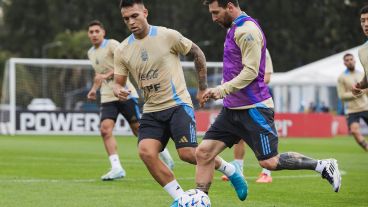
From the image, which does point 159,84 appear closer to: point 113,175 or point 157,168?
point 157,168

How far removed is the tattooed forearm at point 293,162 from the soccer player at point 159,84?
101cm

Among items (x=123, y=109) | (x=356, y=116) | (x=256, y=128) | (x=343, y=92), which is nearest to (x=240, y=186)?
(x=256, y=128)

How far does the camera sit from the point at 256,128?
9406 millimetres

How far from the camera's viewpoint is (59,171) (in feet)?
53.0

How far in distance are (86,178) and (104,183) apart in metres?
1.13

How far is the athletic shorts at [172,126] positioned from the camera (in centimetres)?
973

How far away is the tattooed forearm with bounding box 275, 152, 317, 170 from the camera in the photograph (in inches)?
373

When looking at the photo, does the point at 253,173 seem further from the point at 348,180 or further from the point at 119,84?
the point at 119,84

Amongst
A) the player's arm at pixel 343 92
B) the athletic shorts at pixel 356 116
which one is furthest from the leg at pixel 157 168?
the athletic shorts at pixel 356 116

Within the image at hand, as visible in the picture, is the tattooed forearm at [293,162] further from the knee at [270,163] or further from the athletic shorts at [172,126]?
the athletic shorts at [172,126]

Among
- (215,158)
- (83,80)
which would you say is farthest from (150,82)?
(83,80)

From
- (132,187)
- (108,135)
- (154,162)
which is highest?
(154,162)

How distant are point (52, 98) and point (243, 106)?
2953 cm

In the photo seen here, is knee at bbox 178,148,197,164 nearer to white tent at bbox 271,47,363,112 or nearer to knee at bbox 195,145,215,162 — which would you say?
knee at bbox 195,145,215,162
